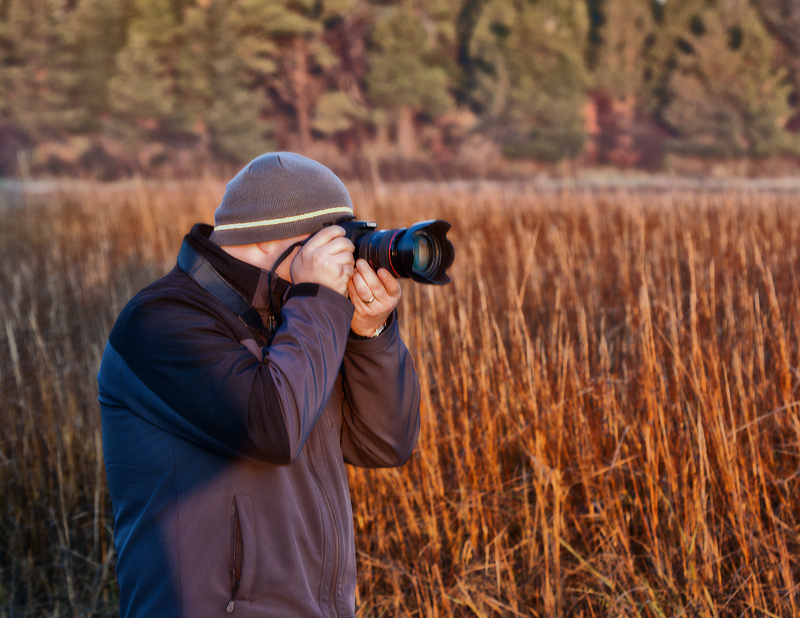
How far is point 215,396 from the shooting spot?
103 centimetres

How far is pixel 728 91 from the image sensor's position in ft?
91.1

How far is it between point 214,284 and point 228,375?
0.20 metres

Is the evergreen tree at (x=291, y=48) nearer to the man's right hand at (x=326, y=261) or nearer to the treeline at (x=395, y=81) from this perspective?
the treeline at (x=395, y=81)

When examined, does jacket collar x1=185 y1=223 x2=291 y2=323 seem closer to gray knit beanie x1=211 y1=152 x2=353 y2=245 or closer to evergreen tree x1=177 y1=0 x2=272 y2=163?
gray knit beanie x1=211 y1=152 x2=353 y2=245

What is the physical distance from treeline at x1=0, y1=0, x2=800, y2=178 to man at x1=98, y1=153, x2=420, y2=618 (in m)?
23.3

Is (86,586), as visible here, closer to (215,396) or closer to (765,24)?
(215,396)

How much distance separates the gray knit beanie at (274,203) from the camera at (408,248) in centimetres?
6

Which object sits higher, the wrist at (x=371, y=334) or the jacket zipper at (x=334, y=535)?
the wrist at (x=371, y=334)

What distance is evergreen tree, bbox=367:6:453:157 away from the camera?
85.6ft

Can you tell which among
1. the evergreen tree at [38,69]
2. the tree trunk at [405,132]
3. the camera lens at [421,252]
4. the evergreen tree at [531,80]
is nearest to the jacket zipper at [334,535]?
the camera lens at [421,252]

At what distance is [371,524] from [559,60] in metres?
28.3

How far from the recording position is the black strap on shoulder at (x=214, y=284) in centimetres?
118

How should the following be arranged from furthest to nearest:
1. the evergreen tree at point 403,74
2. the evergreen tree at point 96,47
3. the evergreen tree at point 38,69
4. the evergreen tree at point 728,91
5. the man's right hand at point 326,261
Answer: the evergreen tree at point 728,91
the evergreen tree at point 403,74
the evergreen tree at point 96,47
the evergreen tree at point 38,69
the man's right hand at point 326,261

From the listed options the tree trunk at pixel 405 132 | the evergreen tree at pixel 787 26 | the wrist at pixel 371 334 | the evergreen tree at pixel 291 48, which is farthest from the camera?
the evergreen tree at pixel 787 26
